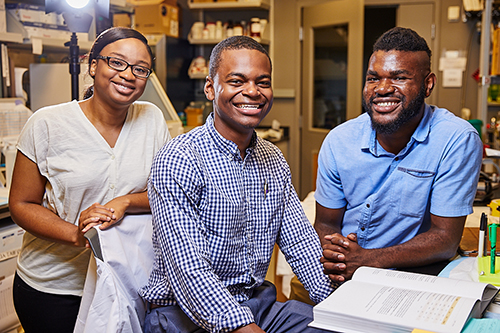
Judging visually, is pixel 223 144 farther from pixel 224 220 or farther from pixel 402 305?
pixel 402 305

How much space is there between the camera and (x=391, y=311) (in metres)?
0.98

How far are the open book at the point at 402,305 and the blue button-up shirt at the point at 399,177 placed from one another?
41cm

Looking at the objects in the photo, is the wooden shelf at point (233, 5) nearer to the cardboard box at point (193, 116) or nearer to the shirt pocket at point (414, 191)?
the cardboard box at point (193, 116)

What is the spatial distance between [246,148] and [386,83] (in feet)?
1.64

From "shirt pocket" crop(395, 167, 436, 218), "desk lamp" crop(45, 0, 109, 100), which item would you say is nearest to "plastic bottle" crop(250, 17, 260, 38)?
"desk lamp" crop(45, 0, 109, 100)

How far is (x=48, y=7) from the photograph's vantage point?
2127 mm

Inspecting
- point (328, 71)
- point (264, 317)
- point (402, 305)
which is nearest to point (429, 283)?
point (402, 305)

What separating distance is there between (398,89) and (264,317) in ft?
2.60

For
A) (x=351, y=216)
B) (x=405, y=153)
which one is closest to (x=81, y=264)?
(x=351, y=216)

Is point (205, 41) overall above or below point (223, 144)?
above

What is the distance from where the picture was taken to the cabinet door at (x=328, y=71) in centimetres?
425

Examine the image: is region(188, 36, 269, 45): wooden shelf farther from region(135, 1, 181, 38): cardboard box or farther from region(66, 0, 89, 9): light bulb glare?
region(66, 0, 89, 9): light bulb glare

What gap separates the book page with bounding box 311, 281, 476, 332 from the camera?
0.93m

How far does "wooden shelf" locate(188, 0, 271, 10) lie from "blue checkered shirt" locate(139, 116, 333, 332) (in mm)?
3566
